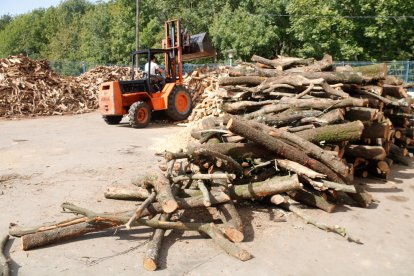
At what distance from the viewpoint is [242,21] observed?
32406 millimetres

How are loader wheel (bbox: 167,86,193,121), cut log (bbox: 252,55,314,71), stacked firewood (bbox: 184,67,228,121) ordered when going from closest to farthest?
cut log (bbox: 252,55,314,71), loader wheel (bbox: 167,86,193,121), stacked firewood (bbox: 184,67,228,121)

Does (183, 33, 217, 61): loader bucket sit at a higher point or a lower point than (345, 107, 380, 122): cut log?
higher

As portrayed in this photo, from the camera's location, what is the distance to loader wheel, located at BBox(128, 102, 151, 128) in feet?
42.3

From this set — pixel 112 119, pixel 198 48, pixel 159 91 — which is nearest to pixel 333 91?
pixel 159 91

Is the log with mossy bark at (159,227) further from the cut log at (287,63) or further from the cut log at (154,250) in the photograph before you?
the cut log at (287,63)

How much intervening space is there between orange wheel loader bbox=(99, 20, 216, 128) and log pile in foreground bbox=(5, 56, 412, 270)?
5.68 meters

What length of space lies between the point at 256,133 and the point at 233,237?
1576 mm

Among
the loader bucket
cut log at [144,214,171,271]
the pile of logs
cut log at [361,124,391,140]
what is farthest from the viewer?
the pile of logs

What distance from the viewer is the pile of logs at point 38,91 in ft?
59.4

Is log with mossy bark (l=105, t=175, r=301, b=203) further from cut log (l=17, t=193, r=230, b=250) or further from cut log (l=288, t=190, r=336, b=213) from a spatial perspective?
cut log (l=288, t=190, r=336, b=213)

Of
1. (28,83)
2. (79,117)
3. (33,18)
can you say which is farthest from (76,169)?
(33,18)

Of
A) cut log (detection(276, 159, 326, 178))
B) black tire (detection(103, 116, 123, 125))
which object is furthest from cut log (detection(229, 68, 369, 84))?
black tire (detection(103, 116, 123, 125))

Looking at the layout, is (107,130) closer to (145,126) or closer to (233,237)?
(145,126)

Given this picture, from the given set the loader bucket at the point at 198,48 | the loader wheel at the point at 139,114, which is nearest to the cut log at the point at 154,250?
A: the loader wheel at the point at 139,114
